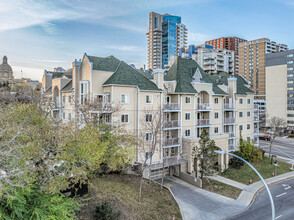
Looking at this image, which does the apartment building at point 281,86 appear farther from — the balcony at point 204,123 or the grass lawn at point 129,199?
the grass lawn at point 129,199

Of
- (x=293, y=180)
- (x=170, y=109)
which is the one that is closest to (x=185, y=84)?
(x=170, y=109)

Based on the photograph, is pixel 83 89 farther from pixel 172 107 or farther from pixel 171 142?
pixel 171 142

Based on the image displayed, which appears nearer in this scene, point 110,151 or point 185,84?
point 110,151

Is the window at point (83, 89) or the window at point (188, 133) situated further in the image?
the window at point (188, 133)

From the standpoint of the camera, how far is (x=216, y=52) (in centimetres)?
9306

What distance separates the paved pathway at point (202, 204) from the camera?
70.0 ft

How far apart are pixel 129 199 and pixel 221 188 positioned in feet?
43.5

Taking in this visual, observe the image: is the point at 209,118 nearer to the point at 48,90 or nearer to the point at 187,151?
the point at 187,151

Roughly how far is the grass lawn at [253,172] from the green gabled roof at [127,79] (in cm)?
1716

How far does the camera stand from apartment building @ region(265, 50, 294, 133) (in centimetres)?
7450

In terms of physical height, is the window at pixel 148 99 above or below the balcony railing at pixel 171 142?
above

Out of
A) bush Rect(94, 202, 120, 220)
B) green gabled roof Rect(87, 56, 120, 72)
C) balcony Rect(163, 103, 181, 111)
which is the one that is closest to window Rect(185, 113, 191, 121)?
balcony Rect(163, 103, 181, 111)

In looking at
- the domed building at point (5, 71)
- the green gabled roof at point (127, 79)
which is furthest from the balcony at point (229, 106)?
the domed building at point (5, 71)

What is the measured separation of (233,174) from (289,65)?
6202 centimetres
